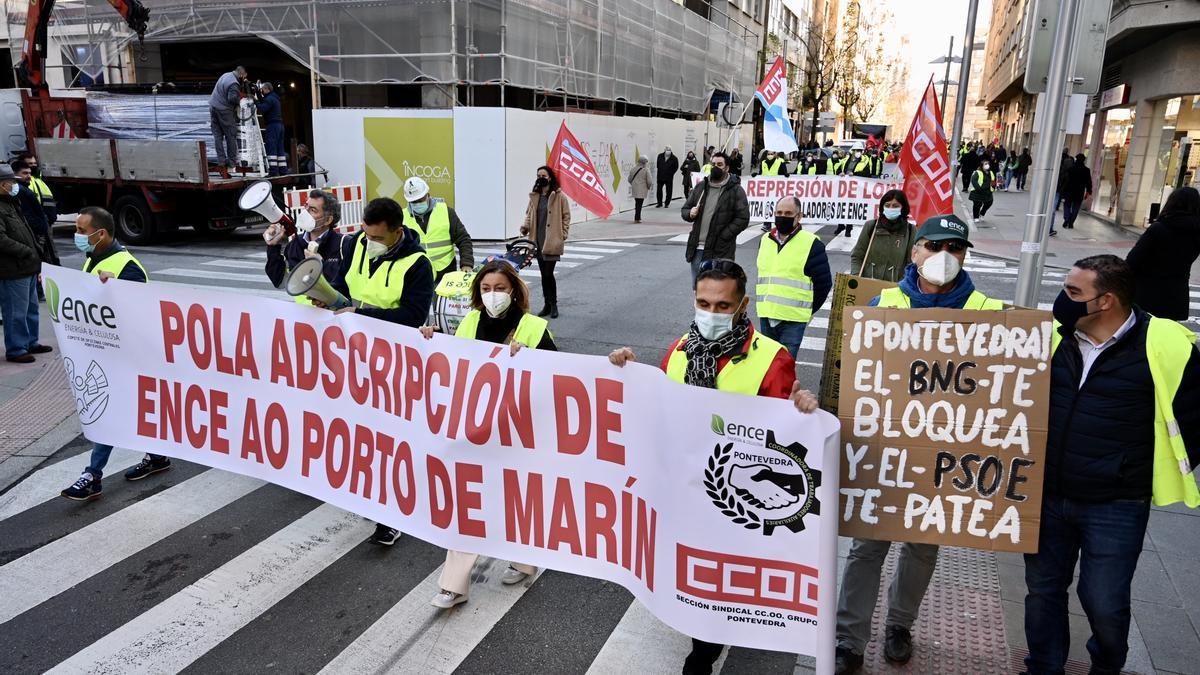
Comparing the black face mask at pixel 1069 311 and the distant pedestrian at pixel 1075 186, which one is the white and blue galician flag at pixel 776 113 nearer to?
the distant pedestrian at pixel 1075 186

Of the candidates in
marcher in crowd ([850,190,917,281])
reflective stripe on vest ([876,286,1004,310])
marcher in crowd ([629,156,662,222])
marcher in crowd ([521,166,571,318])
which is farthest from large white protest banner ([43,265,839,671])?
marcher in crowd ([629,156,662,222])

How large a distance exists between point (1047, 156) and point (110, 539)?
21.7 ft

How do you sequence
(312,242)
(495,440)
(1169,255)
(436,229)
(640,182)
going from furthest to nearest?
(640,182) → (436,229) → (1169,255) → (312,242) → (495,440)

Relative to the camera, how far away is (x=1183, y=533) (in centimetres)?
507

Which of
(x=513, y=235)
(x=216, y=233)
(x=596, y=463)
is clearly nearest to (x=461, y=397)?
(x=596, y=463)

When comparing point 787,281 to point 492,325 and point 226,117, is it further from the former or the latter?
point 226,117

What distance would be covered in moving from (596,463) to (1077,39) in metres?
4.80

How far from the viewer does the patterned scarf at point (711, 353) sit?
3.33 meters

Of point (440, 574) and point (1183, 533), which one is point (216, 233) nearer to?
point (440, 574)

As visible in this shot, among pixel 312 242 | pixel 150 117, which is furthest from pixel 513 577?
pixel 150 117

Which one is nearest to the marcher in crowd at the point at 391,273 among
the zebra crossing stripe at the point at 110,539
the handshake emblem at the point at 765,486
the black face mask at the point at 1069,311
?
the zebra crossing stripe at the point at 110,539

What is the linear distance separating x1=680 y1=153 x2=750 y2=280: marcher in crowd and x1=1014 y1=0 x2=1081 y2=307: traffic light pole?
3.14m

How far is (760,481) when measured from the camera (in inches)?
120

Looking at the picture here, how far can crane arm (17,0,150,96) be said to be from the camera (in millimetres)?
18250
